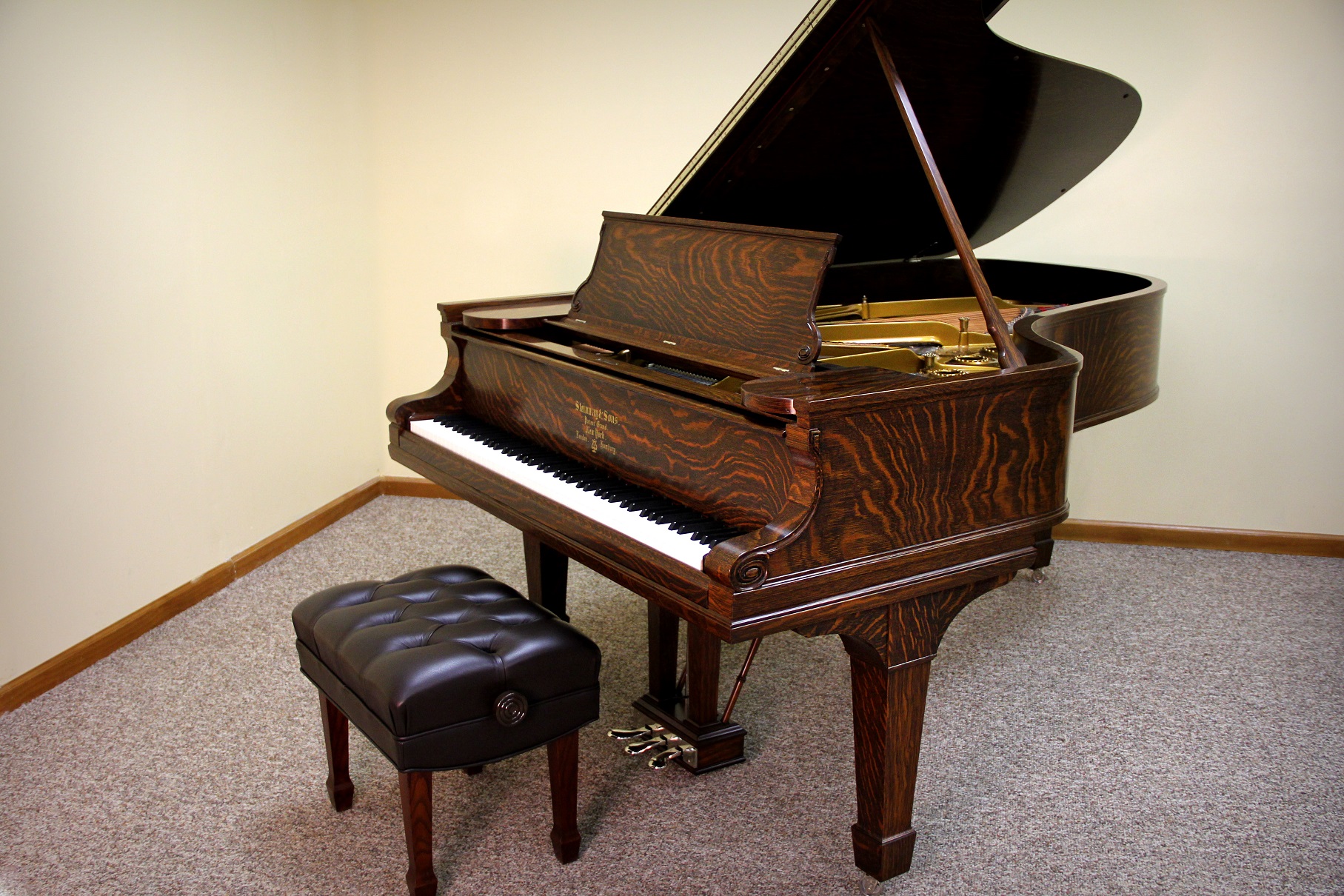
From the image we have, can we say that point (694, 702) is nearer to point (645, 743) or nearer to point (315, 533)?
point (645, 743)

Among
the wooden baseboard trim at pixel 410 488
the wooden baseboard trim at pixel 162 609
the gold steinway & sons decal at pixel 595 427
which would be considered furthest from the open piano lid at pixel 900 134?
the wooden baseboard trim at pixel 410 488

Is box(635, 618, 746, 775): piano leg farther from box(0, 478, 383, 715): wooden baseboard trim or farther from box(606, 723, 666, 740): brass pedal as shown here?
box(0, 478, 383, 715): wooden baseboard trim

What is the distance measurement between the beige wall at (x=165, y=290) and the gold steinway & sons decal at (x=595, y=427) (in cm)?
158

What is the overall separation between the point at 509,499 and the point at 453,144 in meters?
2.43

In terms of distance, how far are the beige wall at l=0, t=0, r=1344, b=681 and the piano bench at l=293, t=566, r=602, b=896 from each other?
50.3 inches

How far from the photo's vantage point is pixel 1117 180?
3.91 metres

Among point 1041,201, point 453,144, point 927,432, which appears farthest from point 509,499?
point 453,144

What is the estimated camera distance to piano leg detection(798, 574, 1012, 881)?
1946mm

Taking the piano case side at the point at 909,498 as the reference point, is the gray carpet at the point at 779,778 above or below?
below

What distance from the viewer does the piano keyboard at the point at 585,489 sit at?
1914mm

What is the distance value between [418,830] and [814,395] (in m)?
1.08

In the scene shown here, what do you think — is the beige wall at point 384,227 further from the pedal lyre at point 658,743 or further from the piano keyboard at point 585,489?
the pedal lyre at point 658,743

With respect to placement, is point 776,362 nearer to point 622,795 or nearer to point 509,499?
point 509,499

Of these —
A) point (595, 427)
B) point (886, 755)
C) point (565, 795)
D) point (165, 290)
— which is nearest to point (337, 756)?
point (565, 795)
